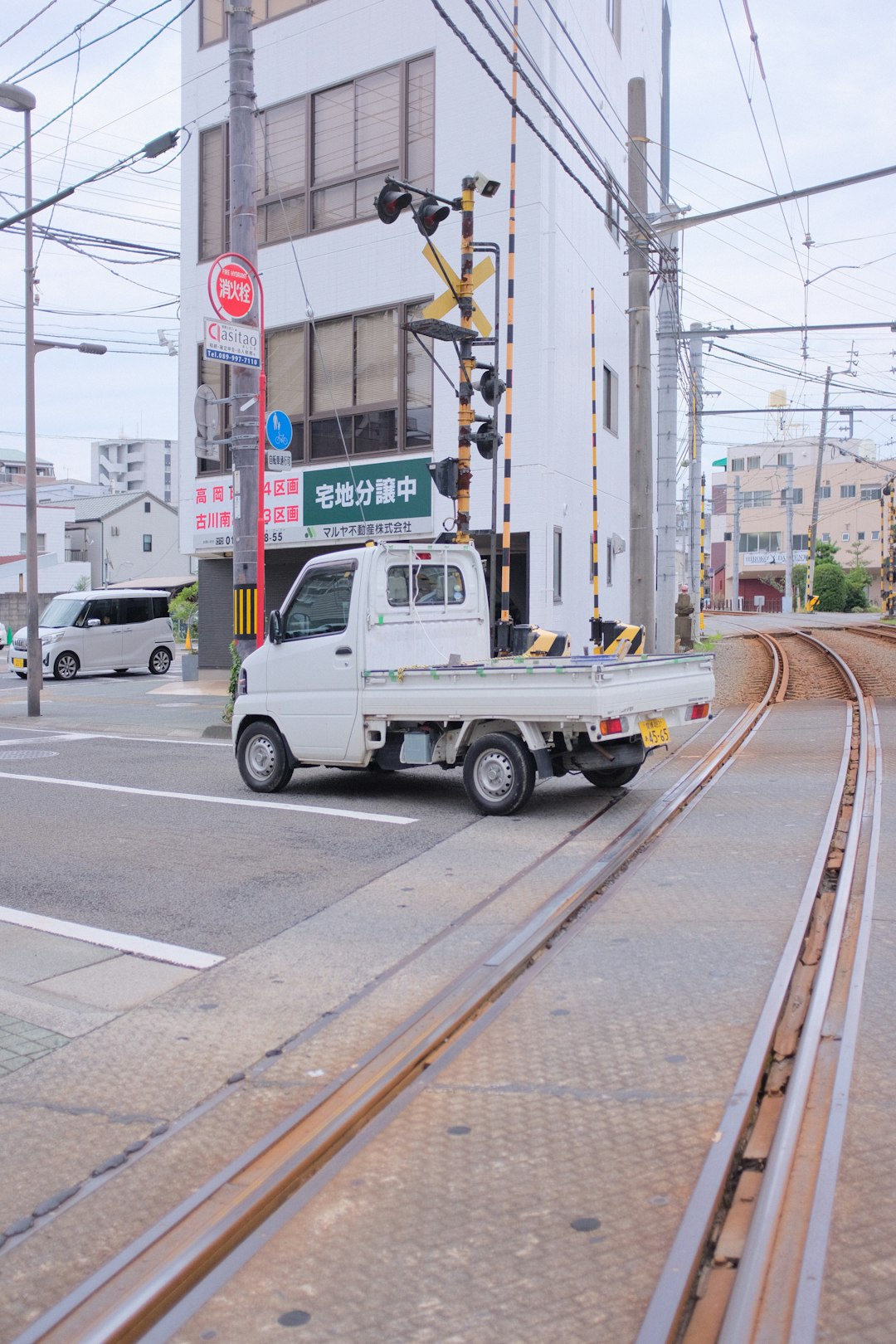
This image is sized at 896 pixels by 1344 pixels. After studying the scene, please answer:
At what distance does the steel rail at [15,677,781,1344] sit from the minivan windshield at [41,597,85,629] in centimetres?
2386

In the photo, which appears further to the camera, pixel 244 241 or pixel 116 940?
pixel 244 241

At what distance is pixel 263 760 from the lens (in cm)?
1063

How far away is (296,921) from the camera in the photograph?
6.37 meters

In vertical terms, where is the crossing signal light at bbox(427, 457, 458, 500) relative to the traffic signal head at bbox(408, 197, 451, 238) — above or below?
below

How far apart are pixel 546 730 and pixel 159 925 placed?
354 centimetres

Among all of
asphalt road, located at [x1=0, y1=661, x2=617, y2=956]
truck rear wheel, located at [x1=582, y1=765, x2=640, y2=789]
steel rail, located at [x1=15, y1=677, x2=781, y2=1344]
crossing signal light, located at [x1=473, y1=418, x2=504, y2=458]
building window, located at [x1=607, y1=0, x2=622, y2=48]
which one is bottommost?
steel rail, located at [x1=15, y1=677, x2=781, y2=1344]

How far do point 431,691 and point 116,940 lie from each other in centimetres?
379

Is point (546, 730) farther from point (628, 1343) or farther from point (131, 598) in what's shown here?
point (131, 598)

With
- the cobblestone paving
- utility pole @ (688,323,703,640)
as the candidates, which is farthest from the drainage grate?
utility pole @ (688,323,703,640)

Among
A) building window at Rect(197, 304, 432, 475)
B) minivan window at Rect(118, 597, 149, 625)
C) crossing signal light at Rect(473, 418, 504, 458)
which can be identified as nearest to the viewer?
crossing signal light at Rect(473, 418, 504, 458)

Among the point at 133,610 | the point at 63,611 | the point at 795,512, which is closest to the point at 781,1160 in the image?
the point at 63,611

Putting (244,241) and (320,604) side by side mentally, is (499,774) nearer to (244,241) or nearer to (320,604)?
(320,604)

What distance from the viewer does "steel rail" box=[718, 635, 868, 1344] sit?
9.05 feet

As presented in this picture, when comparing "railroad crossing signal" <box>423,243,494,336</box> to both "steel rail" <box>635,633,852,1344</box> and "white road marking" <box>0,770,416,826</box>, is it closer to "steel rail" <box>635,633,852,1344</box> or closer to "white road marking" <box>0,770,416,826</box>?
"white road marking" <box>0,770,416,826</box>
